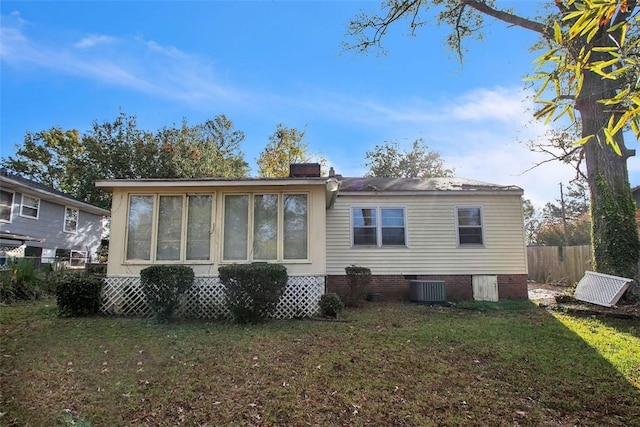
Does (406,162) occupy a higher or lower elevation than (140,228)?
higher

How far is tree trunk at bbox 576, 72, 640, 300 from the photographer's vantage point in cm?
948

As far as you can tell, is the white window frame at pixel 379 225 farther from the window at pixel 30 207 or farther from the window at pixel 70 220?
the window at pixel 70 220

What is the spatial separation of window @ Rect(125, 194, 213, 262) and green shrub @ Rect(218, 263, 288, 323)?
1.52m

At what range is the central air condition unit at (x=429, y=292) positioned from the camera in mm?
10422

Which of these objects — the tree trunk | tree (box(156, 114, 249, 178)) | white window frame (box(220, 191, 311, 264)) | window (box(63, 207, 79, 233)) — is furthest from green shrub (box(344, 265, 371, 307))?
window (box(63, 207, 79, 233))

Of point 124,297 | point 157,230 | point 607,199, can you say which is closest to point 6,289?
point 124,297

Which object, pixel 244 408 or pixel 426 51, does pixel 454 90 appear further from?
pixel 244 408

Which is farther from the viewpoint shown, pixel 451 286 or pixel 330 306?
pixel 451 286

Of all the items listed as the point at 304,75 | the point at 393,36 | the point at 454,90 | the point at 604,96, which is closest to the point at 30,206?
the point at 304,75

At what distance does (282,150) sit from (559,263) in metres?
20.2

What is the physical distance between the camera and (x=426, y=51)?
12180 millimetres

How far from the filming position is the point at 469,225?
1158cm

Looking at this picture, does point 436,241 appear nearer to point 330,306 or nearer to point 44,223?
point 330,306

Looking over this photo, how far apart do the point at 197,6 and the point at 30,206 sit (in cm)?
1503
